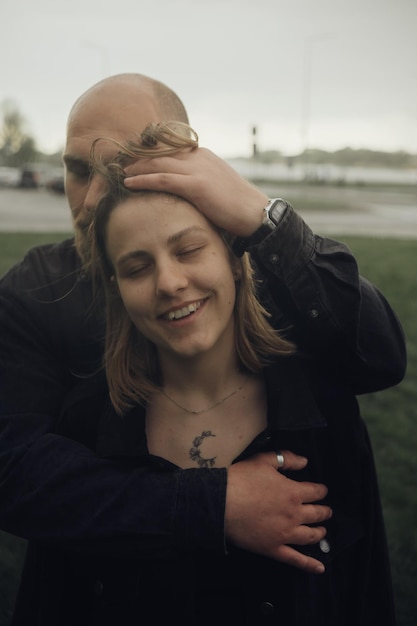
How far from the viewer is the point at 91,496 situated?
172 centimetres

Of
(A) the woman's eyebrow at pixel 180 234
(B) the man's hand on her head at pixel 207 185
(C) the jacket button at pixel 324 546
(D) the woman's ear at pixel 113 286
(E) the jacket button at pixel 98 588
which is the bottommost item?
(E) the jacket button at pixel 98 588

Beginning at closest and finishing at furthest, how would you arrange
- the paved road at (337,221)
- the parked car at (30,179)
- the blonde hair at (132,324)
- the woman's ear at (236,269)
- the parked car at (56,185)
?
the blonde hair at (132,324)
the woman's ear at (236,269)
the paved road at (337,221)
the parked car at (56,185)
the parked car at (30,179)

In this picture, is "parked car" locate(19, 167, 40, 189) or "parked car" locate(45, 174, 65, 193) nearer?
"parked car" locate(45, 174, 65, 193)

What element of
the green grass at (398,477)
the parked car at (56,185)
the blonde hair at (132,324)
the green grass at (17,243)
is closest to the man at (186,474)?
the blonde hair at (132,324)

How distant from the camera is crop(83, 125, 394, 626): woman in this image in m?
1.74

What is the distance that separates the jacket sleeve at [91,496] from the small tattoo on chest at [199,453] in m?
0.12

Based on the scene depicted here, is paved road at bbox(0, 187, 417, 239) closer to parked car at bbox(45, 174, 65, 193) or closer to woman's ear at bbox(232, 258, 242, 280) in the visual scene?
woman's ear at bbox(232, 258, 242, 280)

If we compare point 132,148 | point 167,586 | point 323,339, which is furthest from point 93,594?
point 132,148

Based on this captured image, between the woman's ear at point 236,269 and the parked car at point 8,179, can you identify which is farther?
the parked car at point 8,179

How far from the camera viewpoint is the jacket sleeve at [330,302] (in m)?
1.72

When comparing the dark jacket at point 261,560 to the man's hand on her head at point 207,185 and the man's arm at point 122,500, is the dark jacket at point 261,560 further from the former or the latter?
the man's hand on her head at point 207,185

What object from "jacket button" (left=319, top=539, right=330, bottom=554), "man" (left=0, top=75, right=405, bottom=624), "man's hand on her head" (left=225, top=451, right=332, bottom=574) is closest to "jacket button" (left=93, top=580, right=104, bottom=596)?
"man" (left=0, top=75, right=405, bottom=624)

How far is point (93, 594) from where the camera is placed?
192cm

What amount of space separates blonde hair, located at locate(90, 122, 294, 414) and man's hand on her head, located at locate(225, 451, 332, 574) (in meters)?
0.36
